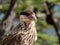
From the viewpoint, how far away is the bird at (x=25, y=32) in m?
1.34

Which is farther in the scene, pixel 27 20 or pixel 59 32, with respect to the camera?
pixel 59 32

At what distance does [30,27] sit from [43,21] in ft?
20.1

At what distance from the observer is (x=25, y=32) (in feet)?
4.48

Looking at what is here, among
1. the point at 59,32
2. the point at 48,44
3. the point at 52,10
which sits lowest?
the point at 48,44

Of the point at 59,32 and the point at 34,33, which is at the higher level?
the point at 34,33

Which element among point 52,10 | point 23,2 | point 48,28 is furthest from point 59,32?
point 48,28

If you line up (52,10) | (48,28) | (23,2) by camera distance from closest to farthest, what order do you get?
1. (23,2)
2. (52,10)
3. (48,28)

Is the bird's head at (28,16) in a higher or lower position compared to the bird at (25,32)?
higher

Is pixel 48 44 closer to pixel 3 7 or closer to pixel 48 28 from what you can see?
pixel 48 28

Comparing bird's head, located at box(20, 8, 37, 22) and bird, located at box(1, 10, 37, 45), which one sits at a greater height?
bird's head, located at box(20, 8, 37, 22)

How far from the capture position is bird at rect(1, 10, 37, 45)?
134cm

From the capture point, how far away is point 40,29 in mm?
7586

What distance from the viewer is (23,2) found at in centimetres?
626

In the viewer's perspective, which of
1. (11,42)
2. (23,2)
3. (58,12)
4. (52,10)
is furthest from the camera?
(58,12)
